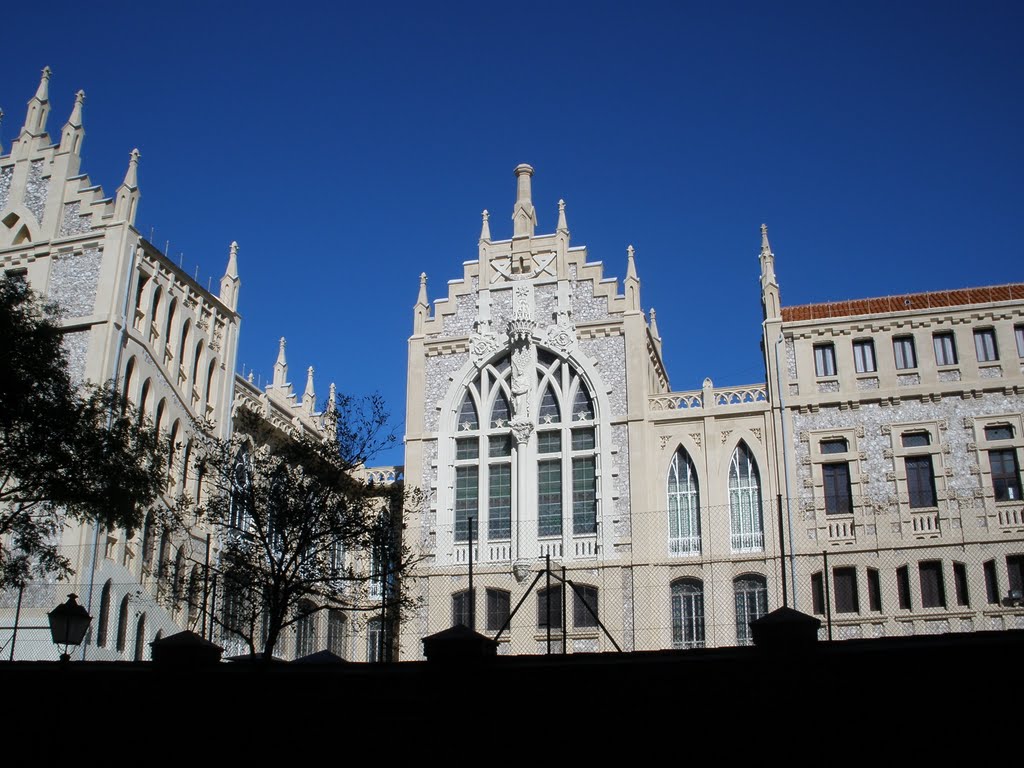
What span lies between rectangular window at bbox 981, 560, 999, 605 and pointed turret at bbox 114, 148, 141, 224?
28.1 meters

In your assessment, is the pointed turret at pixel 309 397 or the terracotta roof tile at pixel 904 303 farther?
the pointed turret at pixel 309 397

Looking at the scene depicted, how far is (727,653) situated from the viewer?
60.9ft

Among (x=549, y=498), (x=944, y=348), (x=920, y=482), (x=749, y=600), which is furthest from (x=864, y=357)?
(x=549, y=498)

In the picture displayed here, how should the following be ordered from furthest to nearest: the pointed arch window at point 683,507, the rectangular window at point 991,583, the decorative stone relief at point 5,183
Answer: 1. the decorative stone relief at point 5,183
2. the pointed arch window at point 683,507
3. the rectangular window at point 991,583

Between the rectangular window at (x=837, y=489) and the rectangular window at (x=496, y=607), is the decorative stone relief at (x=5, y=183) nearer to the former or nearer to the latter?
the rectangular window at (x=496, y=607)

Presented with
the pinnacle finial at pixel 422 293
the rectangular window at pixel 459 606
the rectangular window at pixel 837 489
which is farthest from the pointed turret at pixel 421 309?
the rectangular window at pixel 837 489

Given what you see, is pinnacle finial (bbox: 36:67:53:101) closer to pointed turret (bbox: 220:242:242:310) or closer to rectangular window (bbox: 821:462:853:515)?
pointed turret (bbox: 220:242:242:310)

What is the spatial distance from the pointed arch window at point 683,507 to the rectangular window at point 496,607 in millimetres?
5655

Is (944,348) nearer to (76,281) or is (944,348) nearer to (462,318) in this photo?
(462,318)

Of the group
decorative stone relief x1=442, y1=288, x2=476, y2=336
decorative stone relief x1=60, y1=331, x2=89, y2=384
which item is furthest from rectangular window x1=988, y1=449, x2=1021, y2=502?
decorative stone relief x1=60, y1=331, x2=89, y2=384

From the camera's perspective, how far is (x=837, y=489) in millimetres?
36281

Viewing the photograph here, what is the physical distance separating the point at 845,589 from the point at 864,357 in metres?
7.64

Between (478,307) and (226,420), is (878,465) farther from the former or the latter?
(226,420)

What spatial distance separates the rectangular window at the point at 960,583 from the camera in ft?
111
